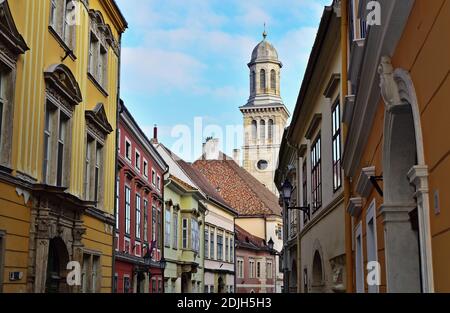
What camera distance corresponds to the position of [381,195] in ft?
23.5

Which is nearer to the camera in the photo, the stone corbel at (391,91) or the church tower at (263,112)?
the stone corbel at (391,91)

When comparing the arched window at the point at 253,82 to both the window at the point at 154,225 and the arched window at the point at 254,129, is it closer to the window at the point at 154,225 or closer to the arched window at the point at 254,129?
the arched window at the point at 254,129

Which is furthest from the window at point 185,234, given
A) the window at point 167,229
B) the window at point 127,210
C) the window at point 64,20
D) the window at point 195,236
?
the window at point 64,20

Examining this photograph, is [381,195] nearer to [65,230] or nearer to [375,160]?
[375,160]

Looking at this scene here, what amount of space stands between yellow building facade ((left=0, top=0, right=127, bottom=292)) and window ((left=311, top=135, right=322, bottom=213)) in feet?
18.1

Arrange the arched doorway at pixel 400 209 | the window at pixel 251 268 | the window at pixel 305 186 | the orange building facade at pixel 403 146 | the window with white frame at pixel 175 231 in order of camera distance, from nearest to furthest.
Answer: the orange building facade at pixel 403 146, the arched doorway at pixel 400 209, the window at pixel 305 186, the window with white frame at pixel 175 231, the window at pixel 251 268

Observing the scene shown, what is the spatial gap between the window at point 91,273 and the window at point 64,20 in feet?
17.7

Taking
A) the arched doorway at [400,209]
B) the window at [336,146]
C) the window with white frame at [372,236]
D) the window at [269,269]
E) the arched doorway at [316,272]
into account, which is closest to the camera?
the arched doorway at [400,209]

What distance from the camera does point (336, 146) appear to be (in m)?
13.7

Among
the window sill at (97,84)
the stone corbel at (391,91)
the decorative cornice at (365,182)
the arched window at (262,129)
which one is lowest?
the decorative cornice at (365,182)

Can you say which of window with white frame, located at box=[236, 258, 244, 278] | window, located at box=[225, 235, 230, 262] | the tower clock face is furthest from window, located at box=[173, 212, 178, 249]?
the tower clock face

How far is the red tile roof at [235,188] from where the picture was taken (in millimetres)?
64062
